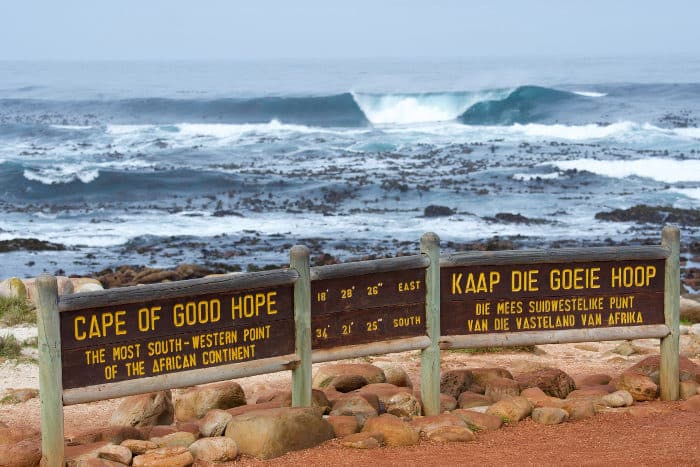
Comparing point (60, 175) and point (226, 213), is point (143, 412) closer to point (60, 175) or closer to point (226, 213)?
point (226, 213)

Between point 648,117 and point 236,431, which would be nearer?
point 236,431

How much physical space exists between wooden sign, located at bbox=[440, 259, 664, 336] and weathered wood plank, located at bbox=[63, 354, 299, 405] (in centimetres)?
122

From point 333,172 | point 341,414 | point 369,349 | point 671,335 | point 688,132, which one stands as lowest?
point 333,172

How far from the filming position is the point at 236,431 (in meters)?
6.75

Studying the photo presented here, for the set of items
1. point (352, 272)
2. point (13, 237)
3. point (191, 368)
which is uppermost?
point (352, 272)

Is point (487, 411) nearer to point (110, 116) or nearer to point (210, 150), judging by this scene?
point (210, 150)

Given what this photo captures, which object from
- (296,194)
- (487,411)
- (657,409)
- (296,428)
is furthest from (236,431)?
(296,194)

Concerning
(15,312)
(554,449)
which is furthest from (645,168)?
(554,449)

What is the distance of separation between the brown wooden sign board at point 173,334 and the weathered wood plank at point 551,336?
1198 mm

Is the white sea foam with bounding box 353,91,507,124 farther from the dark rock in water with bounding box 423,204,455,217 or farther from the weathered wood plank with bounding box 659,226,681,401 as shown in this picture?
the weathered wood plank with bounding box 659,226,681,401

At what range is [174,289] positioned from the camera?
21.6 ft

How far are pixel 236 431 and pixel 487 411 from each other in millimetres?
1755

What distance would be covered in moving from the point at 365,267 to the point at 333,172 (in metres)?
29.5

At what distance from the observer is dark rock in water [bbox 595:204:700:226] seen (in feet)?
84.9
